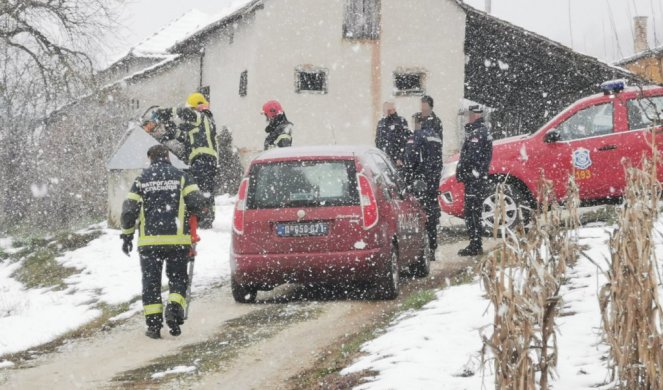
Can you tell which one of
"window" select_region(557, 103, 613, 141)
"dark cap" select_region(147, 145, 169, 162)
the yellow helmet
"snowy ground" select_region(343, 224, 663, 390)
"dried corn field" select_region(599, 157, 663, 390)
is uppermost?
the yellow helmet

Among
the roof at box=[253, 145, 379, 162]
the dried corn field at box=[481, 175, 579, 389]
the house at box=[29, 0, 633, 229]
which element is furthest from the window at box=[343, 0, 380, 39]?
the dried corn field at box=[481, 175, 579, 389]

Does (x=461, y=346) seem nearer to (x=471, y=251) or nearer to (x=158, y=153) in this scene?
(x=158, y=153)

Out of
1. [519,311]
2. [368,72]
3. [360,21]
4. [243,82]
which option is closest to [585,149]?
[519,311]

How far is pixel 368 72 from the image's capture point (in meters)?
28.3

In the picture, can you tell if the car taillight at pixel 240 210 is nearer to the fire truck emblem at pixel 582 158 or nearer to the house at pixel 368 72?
the fire truck emblem at pixel 582 158

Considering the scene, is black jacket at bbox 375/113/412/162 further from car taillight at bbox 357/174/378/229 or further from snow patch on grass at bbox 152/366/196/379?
snow patch on grass at bbox 152/366/196/379

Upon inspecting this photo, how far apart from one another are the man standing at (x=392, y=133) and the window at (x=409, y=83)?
53.0 ft

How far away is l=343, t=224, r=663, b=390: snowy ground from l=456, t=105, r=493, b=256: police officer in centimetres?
332

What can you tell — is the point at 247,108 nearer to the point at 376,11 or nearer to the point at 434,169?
the point at 376,11

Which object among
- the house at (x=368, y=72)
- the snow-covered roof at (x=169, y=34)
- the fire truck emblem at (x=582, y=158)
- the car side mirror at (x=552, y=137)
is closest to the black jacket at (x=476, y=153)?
the car side mirror at (x=552, y=137)

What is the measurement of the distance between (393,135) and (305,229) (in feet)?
13.6

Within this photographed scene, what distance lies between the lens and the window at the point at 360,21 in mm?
28141

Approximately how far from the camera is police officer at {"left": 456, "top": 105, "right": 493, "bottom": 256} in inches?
429

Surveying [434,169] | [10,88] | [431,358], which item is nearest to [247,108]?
[10,88]
